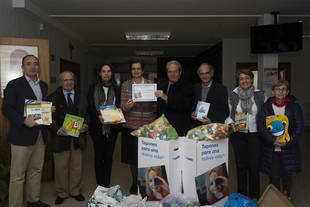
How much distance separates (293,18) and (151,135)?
206 inches

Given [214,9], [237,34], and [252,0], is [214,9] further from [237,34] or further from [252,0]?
[237,34]

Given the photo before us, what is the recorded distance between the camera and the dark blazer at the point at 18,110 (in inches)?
97.3

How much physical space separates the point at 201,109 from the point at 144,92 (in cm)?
61

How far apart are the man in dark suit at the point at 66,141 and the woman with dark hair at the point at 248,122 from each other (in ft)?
5.36

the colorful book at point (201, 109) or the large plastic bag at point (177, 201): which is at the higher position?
the colorful book at point (201, 109)

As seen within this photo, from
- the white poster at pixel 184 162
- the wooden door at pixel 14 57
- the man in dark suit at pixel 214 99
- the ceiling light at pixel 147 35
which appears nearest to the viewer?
the white poster at pixel 184 162

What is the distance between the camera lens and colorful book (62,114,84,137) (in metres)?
2.75

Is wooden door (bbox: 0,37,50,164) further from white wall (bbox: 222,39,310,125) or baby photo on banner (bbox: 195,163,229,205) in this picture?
white wall (bbox: 222,39,310,125)

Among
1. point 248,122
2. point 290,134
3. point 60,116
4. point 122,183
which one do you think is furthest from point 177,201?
point 122,183

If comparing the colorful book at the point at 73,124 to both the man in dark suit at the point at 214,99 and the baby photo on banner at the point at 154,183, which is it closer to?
the baby photo on banner at the point at 154,183

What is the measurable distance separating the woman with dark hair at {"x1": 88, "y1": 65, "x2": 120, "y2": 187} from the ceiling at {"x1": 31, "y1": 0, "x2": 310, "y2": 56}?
2.27 m

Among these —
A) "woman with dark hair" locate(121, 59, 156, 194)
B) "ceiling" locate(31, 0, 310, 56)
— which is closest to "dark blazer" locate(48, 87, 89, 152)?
"woman with dark hair" locate(121, 59, 156, 194)

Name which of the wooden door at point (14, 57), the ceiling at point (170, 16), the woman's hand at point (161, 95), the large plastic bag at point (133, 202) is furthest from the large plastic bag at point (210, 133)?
the ceiling at point (170, 16)

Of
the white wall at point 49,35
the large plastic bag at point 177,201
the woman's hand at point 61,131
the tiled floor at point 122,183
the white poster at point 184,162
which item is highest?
the white wall at point 49,35
